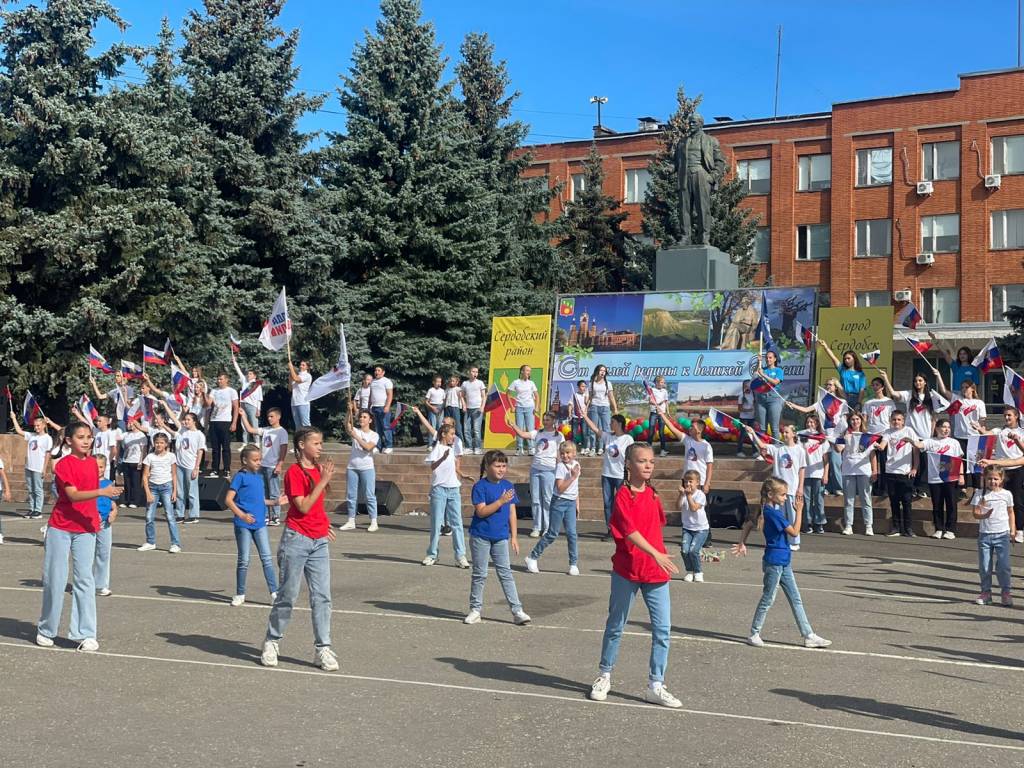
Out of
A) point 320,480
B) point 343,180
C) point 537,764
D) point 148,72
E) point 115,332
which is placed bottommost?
point 537,764

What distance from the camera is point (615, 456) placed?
17.7m

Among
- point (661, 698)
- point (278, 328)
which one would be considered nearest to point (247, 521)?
point (661, 698)

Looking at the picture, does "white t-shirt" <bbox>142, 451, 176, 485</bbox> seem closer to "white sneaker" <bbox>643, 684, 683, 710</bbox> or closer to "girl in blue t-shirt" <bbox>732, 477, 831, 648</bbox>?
"girl in blue t-shirt" <bbox>732, 477, 831, 648</bbox>

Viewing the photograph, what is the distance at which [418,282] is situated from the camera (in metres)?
36.4

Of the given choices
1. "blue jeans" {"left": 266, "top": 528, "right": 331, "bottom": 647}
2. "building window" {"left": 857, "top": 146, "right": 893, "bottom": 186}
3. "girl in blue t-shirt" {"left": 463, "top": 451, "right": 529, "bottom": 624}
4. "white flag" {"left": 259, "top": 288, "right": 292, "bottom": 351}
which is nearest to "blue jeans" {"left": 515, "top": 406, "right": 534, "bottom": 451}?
"white flag" {"left": 259, "top": 288, "right": 292, "bottom": 351}

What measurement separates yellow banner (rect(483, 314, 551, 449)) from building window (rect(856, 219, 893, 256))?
30.9 meters

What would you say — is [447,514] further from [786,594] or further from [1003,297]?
[1003,297]

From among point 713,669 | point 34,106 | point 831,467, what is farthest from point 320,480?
point 34,106

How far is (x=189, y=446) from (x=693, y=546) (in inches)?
357

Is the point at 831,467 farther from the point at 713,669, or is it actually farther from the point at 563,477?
the point at 713,669

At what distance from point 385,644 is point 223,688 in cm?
195

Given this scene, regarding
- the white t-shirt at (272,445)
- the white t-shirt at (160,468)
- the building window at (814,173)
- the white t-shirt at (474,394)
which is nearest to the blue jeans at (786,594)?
the white t-shirt at (160,468)

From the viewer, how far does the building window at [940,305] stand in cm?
5272

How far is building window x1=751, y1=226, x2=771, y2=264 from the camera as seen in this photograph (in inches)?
2249
